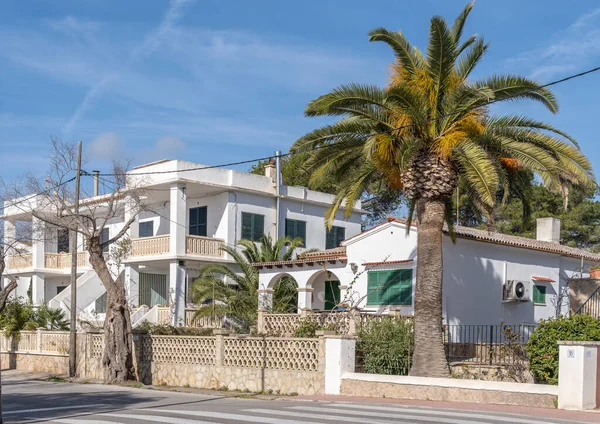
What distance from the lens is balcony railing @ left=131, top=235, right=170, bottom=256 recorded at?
33781mm

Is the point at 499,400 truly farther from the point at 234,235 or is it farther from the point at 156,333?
the point at 234,235

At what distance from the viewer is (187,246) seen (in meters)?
33.5

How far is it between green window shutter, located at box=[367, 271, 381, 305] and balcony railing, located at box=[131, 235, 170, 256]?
10815mm

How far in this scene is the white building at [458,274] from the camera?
25.2 meters

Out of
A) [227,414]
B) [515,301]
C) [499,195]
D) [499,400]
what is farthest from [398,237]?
[499,195]

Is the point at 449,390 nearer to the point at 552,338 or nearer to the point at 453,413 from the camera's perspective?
the point at 453,413

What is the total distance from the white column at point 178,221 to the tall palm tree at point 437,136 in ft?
44.2

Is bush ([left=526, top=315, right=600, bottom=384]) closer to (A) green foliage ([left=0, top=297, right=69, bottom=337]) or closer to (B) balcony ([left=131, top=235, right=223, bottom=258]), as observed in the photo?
(B) balcony ([left=131, top=235, right=223, bottom=258])

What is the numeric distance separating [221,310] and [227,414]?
15.0 metres

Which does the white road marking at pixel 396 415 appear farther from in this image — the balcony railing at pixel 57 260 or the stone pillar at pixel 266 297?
the balcony railing at pixel 57 260

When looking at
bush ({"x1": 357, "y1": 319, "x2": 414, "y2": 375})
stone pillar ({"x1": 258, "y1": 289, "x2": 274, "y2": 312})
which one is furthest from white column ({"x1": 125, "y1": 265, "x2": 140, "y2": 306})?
bush ({"x1": 357, "y1": 319, "x2": 414, "y2": 375})

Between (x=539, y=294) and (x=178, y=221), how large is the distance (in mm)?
14878

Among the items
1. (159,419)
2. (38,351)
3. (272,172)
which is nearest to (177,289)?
(38,351)

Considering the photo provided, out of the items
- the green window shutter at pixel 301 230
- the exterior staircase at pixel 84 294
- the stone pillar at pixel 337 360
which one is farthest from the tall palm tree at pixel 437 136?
the exterior staircase at pixel 84 294
